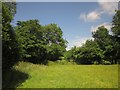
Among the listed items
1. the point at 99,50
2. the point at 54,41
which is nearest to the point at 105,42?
the point at 99,50

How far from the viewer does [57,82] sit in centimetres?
3102

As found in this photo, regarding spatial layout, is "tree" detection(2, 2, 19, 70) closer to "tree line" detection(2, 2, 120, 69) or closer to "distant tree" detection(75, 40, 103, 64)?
"tree line" detection(2, 2, 120, 69)

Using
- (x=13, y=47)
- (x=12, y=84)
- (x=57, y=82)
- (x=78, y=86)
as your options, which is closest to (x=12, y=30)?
(x=13, y=47)

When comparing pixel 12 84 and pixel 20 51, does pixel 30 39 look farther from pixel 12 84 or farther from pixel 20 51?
pixel 12 84

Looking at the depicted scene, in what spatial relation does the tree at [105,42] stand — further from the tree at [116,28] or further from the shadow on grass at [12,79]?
the shadow on grass at [12,79]

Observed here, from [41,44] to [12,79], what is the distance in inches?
1506

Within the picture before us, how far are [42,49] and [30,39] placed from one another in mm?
6791

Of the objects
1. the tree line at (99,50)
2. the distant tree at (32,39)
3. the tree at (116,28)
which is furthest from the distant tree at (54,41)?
the tree at (116,28)

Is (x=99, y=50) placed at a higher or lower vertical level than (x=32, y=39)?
lower

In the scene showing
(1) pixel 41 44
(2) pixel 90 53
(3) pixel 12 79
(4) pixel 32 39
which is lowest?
(3) pixel 12 79

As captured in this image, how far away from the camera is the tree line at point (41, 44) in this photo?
30325mm

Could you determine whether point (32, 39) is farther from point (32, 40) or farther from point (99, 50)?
point (99, 50)

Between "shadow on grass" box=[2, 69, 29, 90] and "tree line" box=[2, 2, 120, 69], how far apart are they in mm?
1603

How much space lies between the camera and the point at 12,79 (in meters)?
33.1
